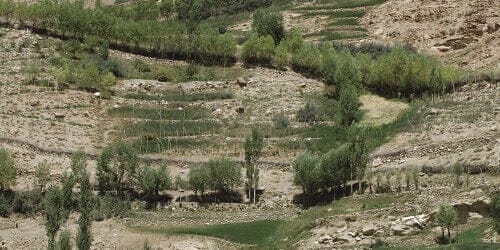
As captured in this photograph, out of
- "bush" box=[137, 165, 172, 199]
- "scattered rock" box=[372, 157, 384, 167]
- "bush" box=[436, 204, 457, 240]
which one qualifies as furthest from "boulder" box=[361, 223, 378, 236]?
"bush" box=[137, 165, 172, 199]

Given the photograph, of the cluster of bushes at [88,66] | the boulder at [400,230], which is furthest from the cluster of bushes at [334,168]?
the cluster of bushes at [88,66]

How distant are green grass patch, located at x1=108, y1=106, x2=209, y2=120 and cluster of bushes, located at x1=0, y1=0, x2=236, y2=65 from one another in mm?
11179

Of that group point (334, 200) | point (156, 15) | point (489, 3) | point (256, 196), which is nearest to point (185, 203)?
point (256, 196)

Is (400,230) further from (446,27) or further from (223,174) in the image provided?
(446,27)

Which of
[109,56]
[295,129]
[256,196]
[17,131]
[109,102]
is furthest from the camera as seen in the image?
[109,56]

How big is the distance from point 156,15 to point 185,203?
48.2 m

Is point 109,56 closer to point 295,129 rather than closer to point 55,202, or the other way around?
point 295,129

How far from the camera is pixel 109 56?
228 ft

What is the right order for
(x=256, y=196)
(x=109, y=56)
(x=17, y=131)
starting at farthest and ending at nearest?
(x=109, y=56) → (x=17, y=131) → (x=256, y=196)

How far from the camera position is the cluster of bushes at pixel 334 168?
45.8 m

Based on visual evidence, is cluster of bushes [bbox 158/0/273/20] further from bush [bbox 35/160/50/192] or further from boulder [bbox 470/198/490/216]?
boulder [bbox 470/198/490/216]

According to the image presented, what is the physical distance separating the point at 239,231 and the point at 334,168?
6439mm

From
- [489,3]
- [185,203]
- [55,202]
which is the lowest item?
[185,203]

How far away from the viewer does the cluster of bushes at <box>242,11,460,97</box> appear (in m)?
60.7
